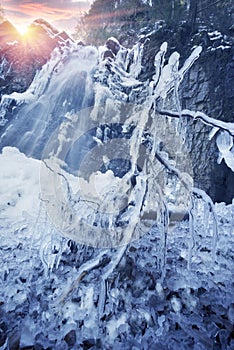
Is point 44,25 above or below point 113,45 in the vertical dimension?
above

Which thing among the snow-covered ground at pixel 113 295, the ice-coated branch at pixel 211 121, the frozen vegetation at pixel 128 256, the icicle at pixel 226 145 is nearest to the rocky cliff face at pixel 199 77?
the frozen vegetation at pixel 128 256

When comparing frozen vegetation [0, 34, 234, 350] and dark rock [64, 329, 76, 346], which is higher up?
frozen vegetation [0, 34, 234, 350]

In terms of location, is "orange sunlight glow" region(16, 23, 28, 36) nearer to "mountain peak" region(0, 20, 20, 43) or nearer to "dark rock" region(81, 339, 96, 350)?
"mountain peak" region(0, 20, 20, 43)

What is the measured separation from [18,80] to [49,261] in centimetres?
424

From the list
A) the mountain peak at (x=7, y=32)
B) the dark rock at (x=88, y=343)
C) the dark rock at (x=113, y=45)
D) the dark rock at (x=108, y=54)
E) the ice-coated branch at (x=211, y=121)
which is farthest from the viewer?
the mountain peak at (x=7, y=32)

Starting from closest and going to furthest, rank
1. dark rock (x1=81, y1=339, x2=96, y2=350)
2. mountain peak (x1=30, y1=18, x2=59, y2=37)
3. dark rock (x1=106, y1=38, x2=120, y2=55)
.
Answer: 1. dark rock (x1=81, y1=339, x2=96, y2=350)
2. dark rock (x1=106, y1=38, x2=120, y2=55)
3. mountain peak (x1=30, y1=18, x2=59, y2=37)

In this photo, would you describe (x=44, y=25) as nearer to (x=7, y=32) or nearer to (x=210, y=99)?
(x=7, y=32)

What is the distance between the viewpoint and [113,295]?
1.56 metres

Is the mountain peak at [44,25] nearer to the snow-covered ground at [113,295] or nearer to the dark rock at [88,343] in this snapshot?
the snow-covered ground at [113,295]

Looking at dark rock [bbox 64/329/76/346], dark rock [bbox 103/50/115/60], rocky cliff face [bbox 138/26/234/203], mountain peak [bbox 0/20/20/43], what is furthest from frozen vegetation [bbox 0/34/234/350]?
mountain peak [bbox 0/20/20/43]

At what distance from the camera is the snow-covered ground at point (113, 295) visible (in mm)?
1277

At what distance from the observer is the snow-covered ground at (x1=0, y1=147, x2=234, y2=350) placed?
1277 millimetres

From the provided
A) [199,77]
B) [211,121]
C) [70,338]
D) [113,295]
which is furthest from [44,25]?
[70,338]

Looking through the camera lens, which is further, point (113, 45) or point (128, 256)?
point (113, 45)
